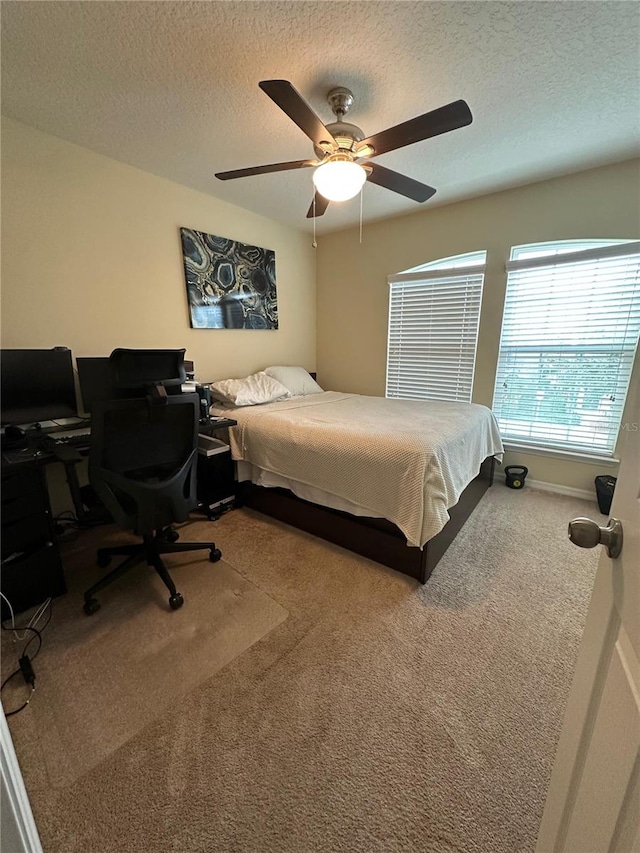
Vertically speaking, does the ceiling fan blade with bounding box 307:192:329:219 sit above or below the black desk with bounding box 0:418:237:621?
above

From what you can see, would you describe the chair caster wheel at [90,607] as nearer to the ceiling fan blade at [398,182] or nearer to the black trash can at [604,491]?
the ceiling fan blade at [398,182]

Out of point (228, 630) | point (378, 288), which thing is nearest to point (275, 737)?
point (228, 630)

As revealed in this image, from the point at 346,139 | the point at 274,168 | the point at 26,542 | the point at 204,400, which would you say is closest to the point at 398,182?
the point at 346,139

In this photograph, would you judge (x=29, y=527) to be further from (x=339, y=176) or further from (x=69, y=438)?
(x=339, y=176)

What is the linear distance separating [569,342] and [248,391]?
2760 millimetres

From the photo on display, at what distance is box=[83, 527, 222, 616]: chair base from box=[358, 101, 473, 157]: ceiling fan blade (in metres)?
2.37

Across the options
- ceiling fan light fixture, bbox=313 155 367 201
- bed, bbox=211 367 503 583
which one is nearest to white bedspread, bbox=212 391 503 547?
bed, bbox=211 367 503 583

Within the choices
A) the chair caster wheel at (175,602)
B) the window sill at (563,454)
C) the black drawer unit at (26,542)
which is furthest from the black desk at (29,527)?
the window sill at (563,454)

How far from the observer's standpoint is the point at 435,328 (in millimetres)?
3436

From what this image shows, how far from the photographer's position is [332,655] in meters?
1.45

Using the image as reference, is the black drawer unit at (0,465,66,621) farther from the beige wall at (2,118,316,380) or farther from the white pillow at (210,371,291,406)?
the white pillow at (210,371,291,406)

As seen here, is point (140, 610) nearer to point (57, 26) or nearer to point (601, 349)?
point (57, 26)

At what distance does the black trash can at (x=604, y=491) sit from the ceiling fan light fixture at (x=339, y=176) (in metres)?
2.78

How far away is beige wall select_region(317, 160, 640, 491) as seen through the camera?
8.26 feet
